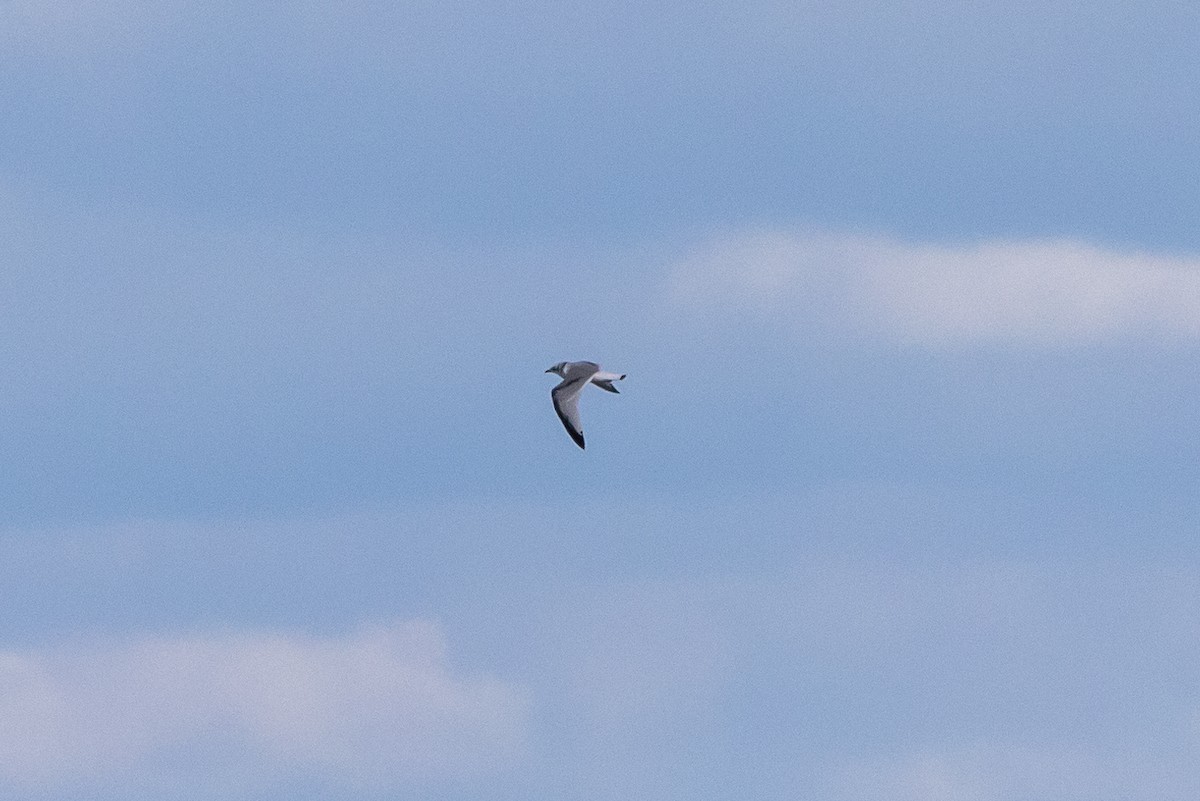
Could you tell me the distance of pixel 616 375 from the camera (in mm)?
71812

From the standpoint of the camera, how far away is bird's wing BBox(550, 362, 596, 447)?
75625mm

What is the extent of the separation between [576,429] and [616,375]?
18.5 feet

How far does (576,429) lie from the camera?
248 ft

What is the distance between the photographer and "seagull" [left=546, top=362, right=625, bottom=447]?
75375 millimetres

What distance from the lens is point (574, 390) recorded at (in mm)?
76375

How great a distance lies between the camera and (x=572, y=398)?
76250mm

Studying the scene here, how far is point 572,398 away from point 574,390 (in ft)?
1.76

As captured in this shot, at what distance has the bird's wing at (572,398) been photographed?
75.6 m

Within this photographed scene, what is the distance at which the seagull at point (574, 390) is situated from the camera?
75375mm
